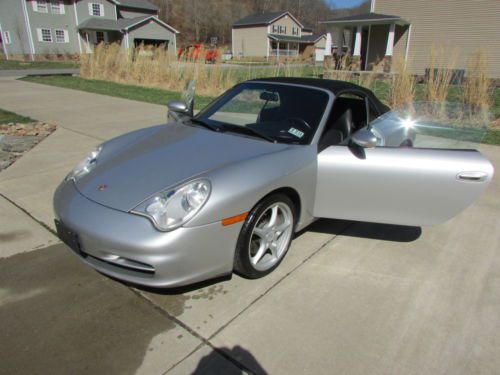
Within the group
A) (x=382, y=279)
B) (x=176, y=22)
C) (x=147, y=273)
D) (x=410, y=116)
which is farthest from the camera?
(x=176, y=22)

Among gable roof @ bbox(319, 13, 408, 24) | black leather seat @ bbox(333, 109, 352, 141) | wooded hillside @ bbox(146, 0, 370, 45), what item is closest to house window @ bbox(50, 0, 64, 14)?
gable roof @ bbox(319, 13, 408, 24)

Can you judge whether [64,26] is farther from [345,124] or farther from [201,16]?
[201,16]

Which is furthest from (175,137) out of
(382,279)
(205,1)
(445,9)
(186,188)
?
(205,1)

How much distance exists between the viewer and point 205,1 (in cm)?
8075

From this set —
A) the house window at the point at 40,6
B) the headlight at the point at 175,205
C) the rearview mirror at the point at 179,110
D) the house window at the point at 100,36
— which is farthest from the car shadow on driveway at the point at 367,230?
the house window at the point at 100,36

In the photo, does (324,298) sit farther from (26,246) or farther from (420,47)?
(420,47)

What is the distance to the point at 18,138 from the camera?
6.46 m

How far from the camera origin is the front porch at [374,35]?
67.2 feet

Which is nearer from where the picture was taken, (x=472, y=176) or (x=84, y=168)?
(x=472, y=176)

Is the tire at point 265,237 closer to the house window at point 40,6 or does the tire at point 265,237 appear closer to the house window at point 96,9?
the house window at point 40,6

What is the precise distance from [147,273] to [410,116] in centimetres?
267

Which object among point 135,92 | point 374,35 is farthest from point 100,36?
point 135,92

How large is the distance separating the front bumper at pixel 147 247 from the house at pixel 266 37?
56.2m

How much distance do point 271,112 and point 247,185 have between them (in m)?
1.26
